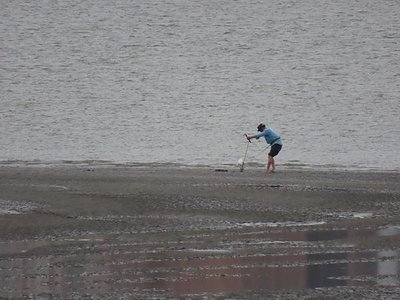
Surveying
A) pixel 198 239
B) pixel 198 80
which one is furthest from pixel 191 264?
pixel 198 80

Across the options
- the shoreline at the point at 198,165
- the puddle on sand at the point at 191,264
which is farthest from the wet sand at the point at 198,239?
the shoreline at the point at 198,165

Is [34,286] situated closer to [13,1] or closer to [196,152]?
[196,152]

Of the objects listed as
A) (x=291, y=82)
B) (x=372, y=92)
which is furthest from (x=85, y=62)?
(x=372, y=92)

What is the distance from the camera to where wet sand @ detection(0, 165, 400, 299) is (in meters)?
6.60

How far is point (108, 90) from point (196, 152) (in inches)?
328

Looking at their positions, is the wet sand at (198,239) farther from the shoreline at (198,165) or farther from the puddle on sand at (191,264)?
the shoreline at (198,165)

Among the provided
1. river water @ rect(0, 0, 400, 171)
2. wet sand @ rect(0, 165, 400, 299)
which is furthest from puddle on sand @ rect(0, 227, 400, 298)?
river water @ rect(0, 0, 400, 171)

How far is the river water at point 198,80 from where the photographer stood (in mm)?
29047

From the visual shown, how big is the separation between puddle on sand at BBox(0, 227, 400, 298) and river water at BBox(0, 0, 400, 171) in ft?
49.6

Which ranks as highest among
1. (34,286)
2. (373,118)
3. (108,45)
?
(108,45)

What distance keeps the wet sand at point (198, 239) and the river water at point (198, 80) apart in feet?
33.7

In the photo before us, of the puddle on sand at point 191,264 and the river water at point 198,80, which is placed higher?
the river water at point 198,80

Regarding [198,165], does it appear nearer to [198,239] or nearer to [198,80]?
[198,80]

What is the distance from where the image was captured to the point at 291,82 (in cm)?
3619
